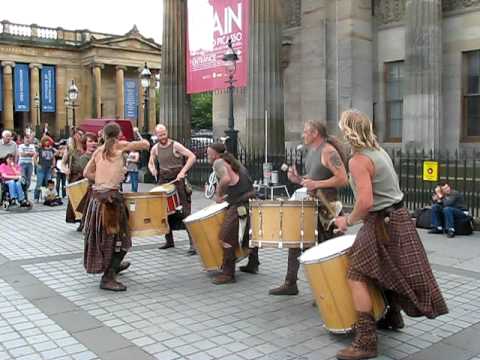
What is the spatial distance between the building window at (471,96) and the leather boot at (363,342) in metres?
11.2

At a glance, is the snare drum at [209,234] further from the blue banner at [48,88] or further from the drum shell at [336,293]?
the blue banner at [48,88]

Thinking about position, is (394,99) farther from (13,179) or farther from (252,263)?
(13,179)

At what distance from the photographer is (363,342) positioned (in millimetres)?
4457

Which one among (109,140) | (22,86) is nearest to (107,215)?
(109,140)

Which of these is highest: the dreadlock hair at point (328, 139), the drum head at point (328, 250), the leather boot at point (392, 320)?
the dreadlock hair at point (328, 139)

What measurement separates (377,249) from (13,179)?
11.6 meters

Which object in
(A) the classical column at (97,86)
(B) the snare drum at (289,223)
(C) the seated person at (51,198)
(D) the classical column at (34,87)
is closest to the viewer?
(B) the snare drum at (289,223)

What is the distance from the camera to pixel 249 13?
53.1 feet

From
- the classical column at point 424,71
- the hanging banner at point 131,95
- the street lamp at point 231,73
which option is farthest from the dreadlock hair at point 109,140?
the hanging banner at point 131,95

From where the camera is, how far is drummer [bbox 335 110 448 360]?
14.5ft

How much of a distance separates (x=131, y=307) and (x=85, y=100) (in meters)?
57.8

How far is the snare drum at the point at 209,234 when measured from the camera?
689 centimetres

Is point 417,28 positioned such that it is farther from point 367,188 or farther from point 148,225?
point 367,188

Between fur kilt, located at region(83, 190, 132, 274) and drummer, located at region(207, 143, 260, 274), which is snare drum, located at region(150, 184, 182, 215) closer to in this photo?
drummer, located at region(207, 143, 260, 274)
